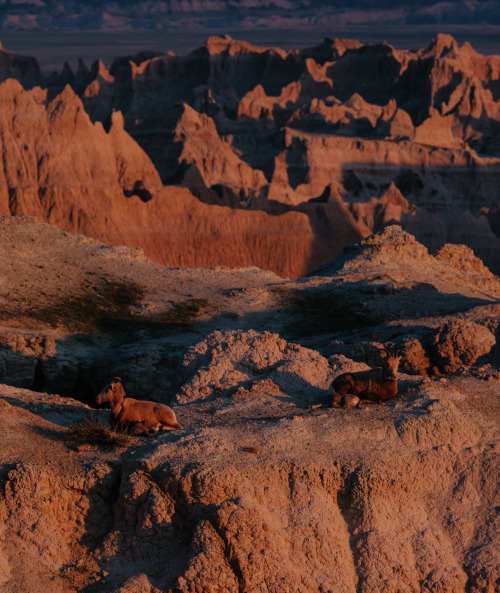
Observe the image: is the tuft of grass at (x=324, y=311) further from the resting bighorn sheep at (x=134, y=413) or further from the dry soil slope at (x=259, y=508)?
the dry soil slope at (x=259, y=508)

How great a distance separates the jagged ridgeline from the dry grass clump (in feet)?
162

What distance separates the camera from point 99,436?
50.5 ft

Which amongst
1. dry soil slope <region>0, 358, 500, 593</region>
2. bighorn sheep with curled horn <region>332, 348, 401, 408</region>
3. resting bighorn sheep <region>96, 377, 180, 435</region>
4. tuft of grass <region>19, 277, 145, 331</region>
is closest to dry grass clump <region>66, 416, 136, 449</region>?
dry soil slope <region>0, 358, 500, 593</region>

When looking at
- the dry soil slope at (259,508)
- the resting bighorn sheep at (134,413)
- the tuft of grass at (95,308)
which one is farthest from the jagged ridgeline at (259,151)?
the dry soil slope at (259,508)

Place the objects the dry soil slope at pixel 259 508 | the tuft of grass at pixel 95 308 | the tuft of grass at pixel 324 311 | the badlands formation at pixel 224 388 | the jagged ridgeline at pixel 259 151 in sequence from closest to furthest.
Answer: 1. the dry soil slope at pixel 259 508
2. the badlands formation at pixel 224 388
3. the tuft of grass at pixel 95 308
4. the tuft of grass at pixel 324 311
5. the jagged ridgeline at pixel 259 151

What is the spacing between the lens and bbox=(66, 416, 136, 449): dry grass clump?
50.3 ft

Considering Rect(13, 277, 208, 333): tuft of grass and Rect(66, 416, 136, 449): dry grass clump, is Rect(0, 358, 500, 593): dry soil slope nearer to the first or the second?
Rect(66, 416, 136, 449): dry grass clump

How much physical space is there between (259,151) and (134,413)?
113 m

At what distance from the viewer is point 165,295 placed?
116ft

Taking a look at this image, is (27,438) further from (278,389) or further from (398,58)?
(398,58)

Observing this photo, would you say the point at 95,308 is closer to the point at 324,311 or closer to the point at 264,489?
the point at 324,311

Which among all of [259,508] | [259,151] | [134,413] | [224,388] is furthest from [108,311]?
[259,151]

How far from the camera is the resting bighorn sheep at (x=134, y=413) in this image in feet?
A: 52.5

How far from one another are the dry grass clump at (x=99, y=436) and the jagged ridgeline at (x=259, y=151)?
49.3 metres
